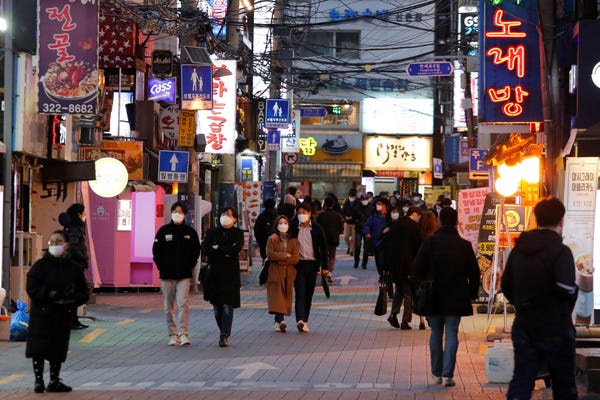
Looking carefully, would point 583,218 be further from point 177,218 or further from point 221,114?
point 221,114

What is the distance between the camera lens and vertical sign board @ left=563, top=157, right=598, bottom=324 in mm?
14609

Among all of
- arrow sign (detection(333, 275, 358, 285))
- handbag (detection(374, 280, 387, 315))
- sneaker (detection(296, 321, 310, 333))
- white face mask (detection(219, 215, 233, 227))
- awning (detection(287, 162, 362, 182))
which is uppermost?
awning (detection(287, 162, 362, 182))

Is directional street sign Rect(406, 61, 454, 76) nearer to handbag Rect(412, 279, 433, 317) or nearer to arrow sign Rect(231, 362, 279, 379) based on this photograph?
arrow sign Rect(231, 362, 279, 379)

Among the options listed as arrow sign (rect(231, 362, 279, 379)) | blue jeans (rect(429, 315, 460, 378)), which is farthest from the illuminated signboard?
arrow sign (rect(231, 362, 279, 379))

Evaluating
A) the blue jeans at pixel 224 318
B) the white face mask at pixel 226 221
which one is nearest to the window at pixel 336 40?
the white face mask at pixel 226 221

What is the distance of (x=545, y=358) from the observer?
927cm

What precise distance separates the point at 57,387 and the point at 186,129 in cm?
1470

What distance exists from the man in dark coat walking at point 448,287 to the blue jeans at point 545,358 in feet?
11.4

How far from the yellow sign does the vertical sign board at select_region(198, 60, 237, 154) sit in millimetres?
3399

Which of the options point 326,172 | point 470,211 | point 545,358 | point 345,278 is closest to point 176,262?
point 470,211

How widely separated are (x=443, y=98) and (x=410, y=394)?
55.1 meters

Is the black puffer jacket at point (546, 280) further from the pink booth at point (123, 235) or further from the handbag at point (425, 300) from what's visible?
the pink booth at point (123, 235)

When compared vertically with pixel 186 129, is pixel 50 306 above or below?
below

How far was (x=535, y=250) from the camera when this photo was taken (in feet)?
30.5
